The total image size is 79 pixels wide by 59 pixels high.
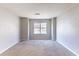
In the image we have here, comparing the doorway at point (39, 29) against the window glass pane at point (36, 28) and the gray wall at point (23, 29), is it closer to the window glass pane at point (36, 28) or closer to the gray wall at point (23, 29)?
the window glass pane at point (36, 28)

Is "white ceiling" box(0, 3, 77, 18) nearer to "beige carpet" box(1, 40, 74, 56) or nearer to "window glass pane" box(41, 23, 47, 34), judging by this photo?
"beige carpet" box(1, 40, 74, 56)

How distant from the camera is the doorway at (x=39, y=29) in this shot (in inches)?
479

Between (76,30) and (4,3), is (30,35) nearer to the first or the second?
(76,30)

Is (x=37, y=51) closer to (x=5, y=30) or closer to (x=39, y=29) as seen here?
(x=5, y=30)

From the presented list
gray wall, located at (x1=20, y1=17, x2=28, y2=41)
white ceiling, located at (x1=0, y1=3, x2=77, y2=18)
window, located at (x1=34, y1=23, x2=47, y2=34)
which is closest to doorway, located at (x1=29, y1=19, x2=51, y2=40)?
window, located at (x1=34, y1=23, x2=47, y2=34)

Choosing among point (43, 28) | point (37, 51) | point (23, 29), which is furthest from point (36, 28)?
point (37, 51)

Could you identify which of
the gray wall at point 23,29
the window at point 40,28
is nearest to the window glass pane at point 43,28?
the window at point 40,28

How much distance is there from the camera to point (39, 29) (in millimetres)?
12352

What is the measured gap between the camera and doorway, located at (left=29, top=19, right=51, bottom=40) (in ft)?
39.9

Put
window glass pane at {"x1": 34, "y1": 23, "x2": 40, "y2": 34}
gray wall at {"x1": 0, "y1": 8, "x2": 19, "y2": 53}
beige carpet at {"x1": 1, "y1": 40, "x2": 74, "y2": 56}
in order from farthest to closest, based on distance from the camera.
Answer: window glass pane at {"x1": 34, "y1": 23, "x2": 40, "y2": 34} → gray wall at {"x1": 0, "y1": 8, "x2": 19, "y2": 53} → beige carpet at {"x1": 1, "y1": 40, "x2": 74, "y2": 56}

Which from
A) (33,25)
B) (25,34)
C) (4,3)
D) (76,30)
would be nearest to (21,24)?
(25,34)

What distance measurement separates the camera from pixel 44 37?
1226 centimetres

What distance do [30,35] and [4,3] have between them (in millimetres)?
9014

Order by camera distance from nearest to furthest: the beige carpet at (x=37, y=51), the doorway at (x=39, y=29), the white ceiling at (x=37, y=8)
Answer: the white ceiling at (x=37, y=8)
the beige carpet at (x=37, y=51)
the doorway at (x=39, y=29)
